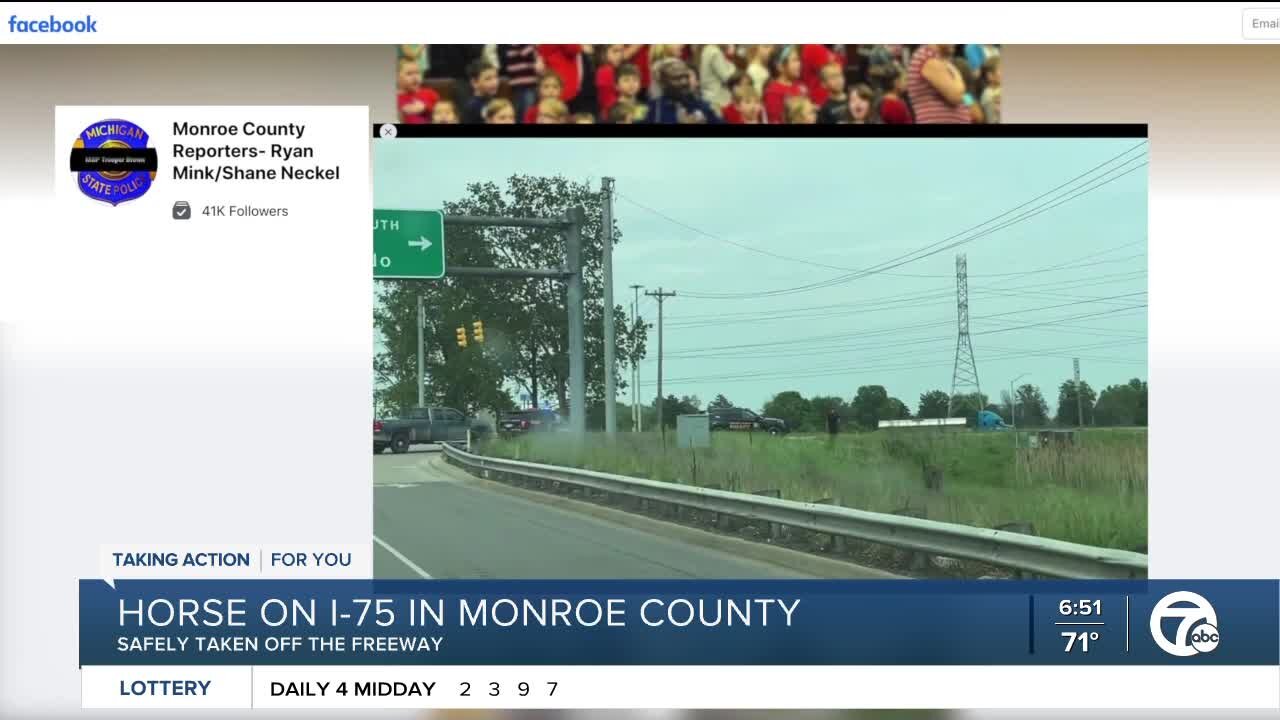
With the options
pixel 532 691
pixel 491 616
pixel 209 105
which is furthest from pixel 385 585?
pixel 209 105

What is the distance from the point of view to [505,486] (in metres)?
8.75

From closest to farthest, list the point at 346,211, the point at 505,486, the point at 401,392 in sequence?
the point at 346,211, the point at 401,392, the point at 505,486

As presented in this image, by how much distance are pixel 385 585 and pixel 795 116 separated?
337 centimetres

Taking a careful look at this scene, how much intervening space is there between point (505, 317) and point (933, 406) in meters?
2.67

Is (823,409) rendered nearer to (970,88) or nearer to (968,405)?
(968,405)

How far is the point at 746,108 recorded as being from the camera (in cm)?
609

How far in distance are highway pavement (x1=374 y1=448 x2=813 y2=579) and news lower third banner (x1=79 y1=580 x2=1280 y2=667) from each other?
0.84 feet

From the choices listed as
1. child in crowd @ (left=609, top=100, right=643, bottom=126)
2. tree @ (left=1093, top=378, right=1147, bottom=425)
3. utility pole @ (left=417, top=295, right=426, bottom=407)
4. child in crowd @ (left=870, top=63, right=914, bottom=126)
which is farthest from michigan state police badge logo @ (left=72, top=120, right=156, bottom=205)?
tree @ (left=1093, top=378, right=1147, bottom=425)

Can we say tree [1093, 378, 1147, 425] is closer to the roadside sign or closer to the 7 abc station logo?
the 7 abc station logo

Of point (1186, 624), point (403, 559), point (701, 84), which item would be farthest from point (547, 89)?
point (1186, 624)

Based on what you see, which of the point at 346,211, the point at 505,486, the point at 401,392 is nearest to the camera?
the point at 346,211

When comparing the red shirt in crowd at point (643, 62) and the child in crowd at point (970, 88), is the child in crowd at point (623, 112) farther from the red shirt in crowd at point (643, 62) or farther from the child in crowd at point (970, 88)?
the child in crowd at point (970, 88)

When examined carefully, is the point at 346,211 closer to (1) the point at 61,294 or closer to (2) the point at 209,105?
(2) the point at 209,105

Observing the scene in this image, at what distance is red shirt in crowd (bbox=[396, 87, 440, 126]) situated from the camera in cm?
609
